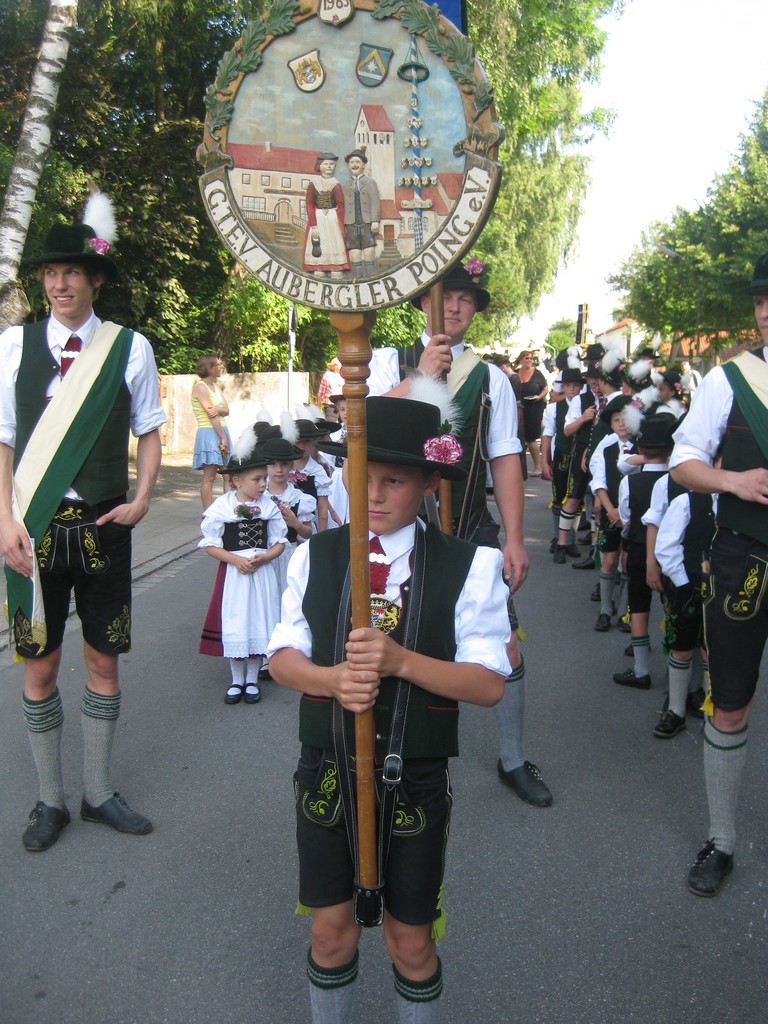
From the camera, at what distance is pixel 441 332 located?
11.4 feet

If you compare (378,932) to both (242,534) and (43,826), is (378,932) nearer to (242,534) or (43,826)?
(43,826)

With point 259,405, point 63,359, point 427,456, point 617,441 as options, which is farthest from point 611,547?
point 259,405

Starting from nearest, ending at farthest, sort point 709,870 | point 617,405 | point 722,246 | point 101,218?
Result: point 709,870
point 101,218
point 617,405
point 722,246

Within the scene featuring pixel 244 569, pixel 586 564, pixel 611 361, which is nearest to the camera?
pixel 244 569

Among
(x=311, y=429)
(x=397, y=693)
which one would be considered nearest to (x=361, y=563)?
(x=397, y=693)

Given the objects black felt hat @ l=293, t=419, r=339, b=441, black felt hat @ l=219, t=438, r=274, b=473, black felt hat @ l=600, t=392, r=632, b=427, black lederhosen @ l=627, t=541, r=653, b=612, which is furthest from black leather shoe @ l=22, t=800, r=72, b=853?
black felt hat @ l=600, t=392, r=632, b=427

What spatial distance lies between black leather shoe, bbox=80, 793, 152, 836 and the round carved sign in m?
2.54

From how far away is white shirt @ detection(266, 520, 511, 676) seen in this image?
7.41 ft

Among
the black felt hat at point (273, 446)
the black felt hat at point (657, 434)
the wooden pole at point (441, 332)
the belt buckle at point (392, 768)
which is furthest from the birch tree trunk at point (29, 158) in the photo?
the belt buckle at point (392, 768)

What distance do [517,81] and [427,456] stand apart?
18768 millimetres

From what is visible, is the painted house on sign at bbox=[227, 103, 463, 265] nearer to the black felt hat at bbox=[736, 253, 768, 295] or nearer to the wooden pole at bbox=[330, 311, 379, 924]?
the wooden pole at bbox=[330, 311, 379, 924]

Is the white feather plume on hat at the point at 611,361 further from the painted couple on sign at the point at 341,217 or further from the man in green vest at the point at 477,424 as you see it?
the painted couple on sign at the point at 341,217

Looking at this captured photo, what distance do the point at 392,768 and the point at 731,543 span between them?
1689 millimetres

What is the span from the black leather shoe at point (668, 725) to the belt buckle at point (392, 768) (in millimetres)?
3165
